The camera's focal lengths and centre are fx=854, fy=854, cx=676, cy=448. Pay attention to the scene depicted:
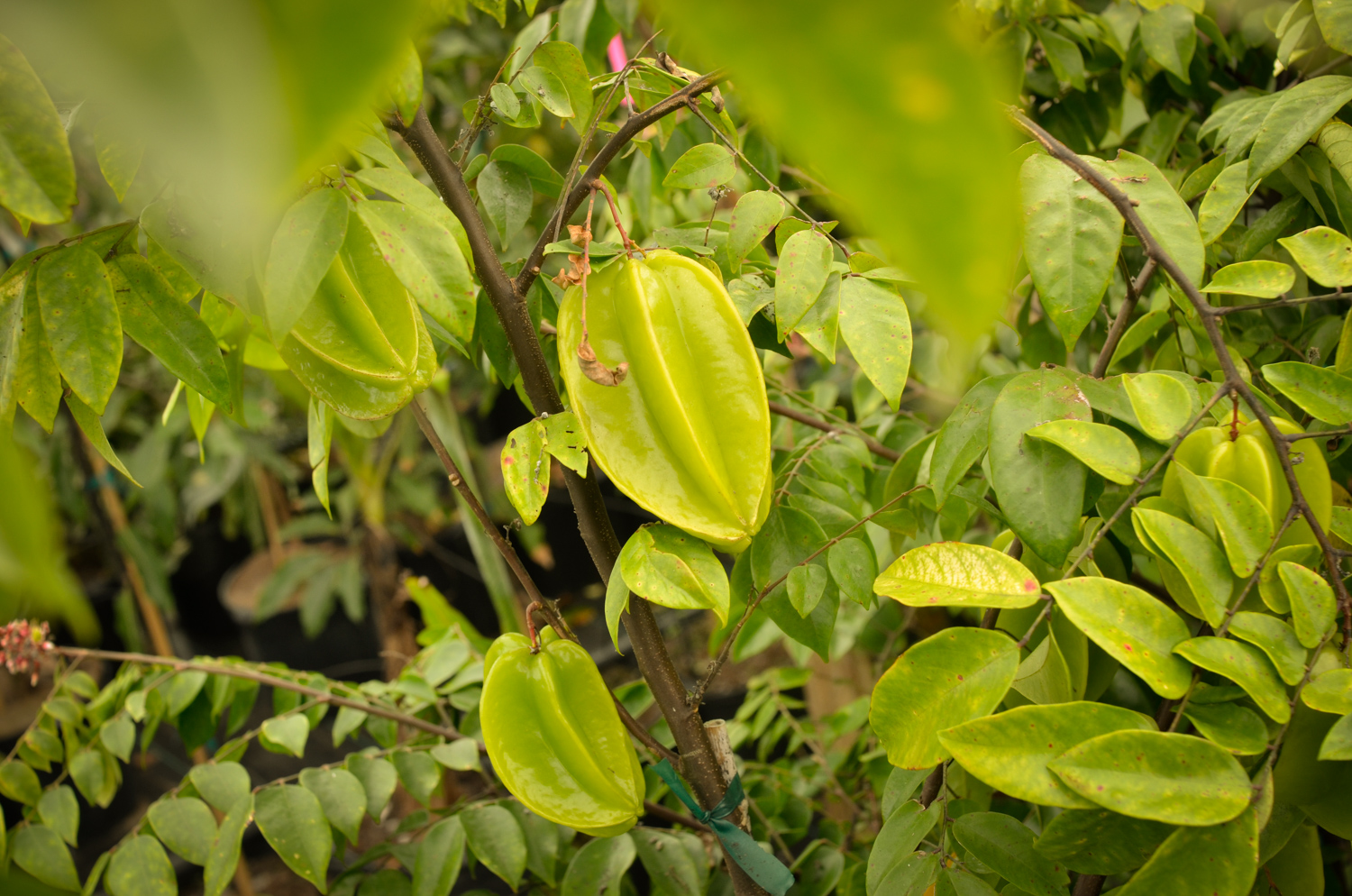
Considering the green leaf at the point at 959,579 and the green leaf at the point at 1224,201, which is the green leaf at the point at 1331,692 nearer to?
the green leaf at the point at 959,579

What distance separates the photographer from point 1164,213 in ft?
1.55

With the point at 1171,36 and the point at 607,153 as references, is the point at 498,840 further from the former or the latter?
the point at 1171,36

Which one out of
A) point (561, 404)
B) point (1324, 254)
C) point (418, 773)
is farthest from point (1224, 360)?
point (418, 773)

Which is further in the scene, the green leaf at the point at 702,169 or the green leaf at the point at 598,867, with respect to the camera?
the green leaf at the point at 598,867

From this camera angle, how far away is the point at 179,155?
96 mm

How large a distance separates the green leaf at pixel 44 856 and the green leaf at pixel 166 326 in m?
0.59

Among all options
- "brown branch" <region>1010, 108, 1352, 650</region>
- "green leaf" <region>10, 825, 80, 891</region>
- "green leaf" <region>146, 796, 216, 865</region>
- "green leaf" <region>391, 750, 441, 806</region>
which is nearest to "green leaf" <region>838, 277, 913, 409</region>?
"brown branch" <region>1010, 108, 1352, 650</region>

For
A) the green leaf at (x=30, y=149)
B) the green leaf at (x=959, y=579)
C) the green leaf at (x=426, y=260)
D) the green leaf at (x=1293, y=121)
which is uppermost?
the green leaf at (x=30, y=149)

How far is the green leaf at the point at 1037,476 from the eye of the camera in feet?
1.55

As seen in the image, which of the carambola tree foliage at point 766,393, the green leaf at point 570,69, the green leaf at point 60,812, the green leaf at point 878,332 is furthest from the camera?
the green leaf at point 60,812

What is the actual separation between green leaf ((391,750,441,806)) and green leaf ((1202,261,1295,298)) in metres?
0.73

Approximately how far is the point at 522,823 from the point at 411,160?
1172 mm

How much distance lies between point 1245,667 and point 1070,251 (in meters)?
0.22

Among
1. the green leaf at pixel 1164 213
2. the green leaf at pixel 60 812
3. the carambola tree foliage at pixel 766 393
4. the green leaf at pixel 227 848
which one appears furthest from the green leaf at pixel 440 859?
the green leaf at pixel 1164 213
